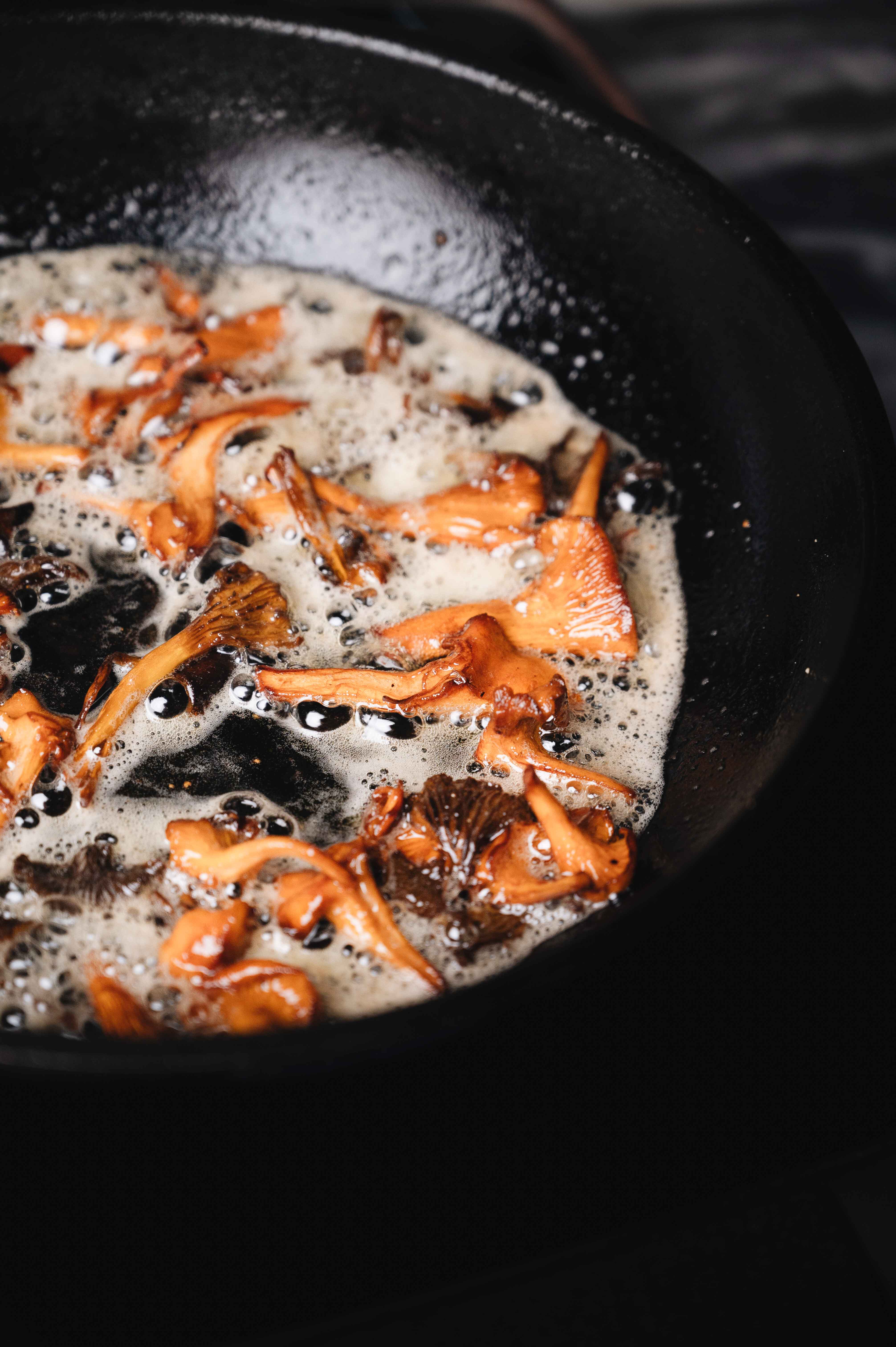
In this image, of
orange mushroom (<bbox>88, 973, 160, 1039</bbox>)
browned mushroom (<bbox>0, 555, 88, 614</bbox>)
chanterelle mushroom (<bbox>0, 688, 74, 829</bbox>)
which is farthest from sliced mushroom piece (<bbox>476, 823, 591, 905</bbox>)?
browned mushroom (<bbox>0, 555, 88, 614</bbox>)

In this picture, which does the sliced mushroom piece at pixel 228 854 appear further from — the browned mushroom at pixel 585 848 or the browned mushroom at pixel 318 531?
the browned mushroom at pixel 318 531

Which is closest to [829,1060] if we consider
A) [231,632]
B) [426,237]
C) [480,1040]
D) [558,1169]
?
[558,1169]

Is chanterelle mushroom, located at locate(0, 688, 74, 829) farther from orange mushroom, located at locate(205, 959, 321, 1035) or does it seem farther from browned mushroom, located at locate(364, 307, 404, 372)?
browned mushroom, located at locate(364, 307, 404, 372)

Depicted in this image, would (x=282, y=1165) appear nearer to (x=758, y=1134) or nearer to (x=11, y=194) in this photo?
(x=758, y=1134)

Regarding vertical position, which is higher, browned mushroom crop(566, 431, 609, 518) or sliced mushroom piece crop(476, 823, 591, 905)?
browned mushroom crop(566, 431, 609, 518)

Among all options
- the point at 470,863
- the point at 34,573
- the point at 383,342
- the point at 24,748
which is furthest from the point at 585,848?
the point at 383,342

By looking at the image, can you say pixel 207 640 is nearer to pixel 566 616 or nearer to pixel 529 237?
pixel 566 616

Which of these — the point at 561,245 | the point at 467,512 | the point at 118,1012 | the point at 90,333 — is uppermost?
the point at 561,245
